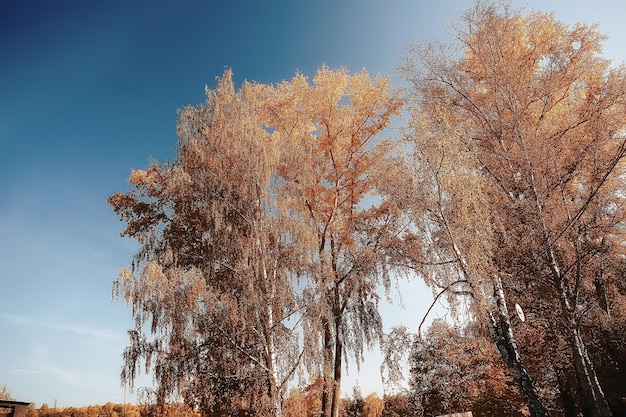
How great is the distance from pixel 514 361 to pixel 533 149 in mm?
4474

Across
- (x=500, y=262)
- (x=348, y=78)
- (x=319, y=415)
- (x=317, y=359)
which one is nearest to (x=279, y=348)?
(x=317, y=359)

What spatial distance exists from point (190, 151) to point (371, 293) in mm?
6344

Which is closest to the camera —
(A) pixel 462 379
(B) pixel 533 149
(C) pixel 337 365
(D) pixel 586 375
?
Answer: (D) pixel 586 375

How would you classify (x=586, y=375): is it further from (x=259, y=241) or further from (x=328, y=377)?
(x=259, y=241)

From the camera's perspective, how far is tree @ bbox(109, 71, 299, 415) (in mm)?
7629

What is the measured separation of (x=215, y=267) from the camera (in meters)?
9.21

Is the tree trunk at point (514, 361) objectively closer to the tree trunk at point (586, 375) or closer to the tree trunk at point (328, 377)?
the tree trunk at point (586, 375)

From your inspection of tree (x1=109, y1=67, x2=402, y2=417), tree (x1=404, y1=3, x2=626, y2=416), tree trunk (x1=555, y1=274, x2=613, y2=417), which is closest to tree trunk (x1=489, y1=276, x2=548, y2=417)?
tree (x1=404, y1=3, x2=626, y2=416)

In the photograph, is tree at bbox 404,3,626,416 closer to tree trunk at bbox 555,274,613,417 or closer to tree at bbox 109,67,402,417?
tree trunk at bbox 555,274,613,417

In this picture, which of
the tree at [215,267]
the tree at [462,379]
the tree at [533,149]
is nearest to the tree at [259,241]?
the tree at [215,267]

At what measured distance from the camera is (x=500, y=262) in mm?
8266

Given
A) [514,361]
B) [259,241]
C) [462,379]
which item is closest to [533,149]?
[514,361]

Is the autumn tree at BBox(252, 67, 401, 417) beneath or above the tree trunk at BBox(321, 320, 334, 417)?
above

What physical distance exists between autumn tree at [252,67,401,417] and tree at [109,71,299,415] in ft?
3.02
